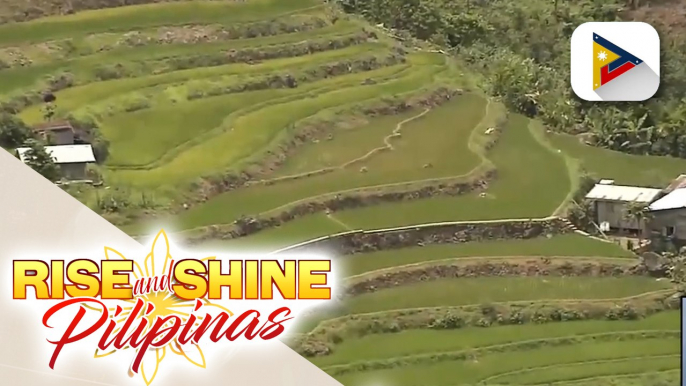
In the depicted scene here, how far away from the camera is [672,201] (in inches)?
116

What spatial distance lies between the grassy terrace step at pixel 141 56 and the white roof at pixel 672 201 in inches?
52.8

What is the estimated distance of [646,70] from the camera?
289 cm

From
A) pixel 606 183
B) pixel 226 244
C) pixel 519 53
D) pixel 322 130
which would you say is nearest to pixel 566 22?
pixel 519 53

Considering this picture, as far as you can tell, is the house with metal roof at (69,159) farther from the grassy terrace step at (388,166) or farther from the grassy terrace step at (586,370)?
the grassy terrace step at (586,370)

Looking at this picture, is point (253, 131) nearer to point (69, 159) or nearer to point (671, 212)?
point (69, 159)

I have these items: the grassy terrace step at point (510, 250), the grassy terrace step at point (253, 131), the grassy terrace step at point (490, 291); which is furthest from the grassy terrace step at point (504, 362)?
the grassy terrace step at point (253, 131)

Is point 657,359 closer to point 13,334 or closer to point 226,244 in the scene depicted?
point 226,244

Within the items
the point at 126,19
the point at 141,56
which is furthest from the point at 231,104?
the point at 126,19

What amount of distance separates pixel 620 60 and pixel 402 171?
0.87 meters

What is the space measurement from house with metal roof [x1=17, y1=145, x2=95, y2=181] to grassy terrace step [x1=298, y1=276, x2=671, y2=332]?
1107mm

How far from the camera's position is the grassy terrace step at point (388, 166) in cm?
290

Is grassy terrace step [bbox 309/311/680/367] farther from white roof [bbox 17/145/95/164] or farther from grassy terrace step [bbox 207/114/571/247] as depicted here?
white roof [bbox 17/145/95/164]

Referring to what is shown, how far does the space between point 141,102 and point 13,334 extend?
0.94 meters

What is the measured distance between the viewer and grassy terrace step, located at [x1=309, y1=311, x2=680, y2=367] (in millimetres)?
2908
